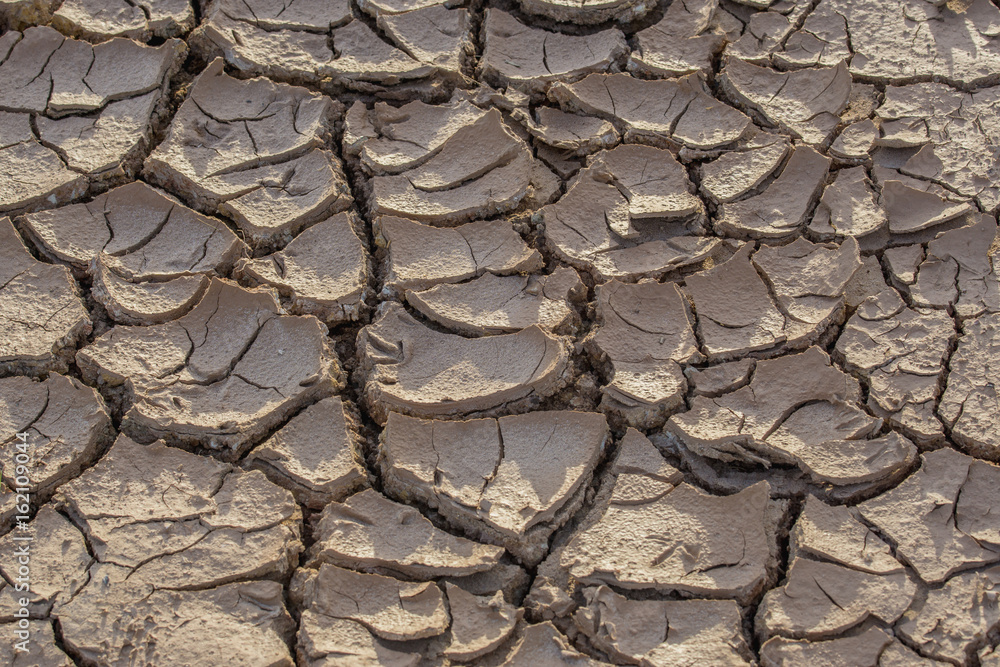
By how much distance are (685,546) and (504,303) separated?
69 centimetres

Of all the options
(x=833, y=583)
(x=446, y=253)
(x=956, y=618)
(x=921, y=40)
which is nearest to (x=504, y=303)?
(x=446, y=253)

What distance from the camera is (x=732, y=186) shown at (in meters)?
2.18

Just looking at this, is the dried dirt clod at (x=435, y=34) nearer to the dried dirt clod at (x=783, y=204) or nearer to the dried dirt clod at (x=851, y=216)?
the dried dirt clod at (x=783, y=204)

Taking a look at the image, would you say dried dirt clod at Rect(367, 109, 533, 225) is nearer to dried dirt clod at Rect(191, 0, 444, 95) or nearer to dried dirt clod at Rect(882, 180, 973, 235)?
dried dirt clod at Rect(191, 0, 444, 95)

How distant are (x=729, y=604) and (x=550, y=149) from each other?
126cm

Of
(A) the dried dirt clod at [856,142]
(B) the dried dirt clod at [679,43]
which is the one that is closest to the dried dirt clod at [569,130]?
(B) the dried dirt clod at [679,43]

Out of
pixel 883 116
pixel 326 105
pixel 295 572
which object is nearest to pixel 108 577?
pixel 295 572

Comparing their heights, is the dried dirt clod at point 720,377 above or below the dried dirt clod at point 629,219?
below

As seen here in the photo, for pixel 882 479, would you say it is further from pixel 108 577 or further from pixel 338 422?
pixel 108 577

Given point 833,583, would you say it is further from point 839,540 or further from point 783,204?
point 783,204

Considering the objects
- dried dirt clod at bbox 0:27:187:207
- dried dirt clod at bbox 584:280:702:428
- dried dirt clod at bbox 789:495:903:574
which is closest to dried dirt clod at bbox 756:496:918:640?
dried dirt clod at bbox 789:495:903:574

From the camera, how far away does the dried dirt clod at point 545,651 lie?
1.51 m

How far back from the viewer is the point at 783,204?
7.05 ft

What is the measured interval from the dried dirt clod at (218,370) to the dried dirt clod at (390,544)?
0.90 ft
